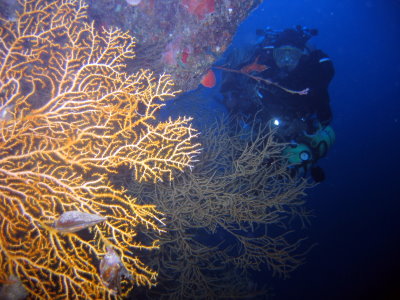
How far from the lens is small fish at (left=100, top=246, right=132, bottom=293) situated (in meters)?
2.03

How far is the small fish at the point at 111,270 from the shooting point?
6.67 feet

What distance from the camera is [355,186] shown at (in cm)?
2752

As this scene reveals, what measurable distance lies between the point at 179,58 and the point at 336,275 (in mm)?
20669

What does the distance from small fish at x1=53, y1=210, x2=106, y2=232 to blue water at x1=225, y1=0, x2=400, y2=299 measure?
1050 cm

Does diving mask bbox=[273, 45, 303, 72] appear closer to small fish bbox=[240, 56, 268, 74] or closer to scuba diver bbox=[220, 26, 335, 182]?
scuba diver bbox=[220, 26, 335, 182]

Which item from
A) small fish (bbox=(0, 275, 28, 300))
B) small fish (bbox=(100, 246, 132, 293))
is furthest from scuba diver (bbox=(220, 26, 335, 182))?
small fish (bbox=(0, 275, 28, 300))

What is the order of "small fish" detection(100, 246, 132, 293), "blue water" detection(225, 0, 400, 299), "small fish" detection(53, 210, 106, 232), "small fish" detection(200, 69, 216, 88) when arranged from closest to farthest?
"small fish" detection(53, 210, 106, 232) < "small fish" detection(100, 246, 132, 293) < "small fish" detection(200, 69, 216, 88) < "blue water" detection(225, 0, 400, 299)

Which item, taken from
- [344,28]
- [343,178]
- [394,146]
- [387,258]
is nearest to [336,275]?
[387,258]

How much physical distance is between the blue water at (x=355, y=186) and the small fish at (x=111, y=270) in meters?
10.6

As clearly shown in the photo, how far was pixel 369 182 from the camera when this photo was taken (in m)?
28.2

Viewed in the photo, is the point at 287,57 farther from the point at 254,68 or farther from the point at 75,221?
the point at 75,221

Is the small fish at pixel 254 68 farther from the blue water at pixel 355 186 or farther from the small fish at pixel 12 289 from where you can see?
the small fish at pixel 12 289

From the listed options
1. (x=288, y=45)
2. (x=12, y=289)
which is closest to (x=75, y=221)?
(x=12, y=289)

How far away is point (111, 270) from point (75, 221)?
1.87 ft
